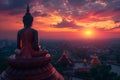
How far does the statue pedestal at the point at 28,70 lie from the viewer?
231 inches

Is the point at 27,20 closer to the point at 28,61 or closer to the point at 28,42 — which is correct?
the point at 28,42

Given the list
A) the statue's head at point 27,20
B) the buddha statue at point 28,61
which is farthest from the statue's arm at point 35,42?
the statue's head at point 27,20

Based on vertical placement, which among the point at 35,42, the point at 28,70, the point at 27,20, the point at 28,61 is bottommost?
the point at 28,70

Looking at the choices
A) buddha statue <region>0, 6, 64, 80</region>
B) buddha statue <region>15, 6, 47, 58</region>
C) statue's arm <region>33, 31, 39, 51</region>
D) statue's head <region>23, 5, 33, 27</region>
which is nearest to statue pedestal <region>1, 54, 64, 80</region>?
buddha statue <region>0, 6, 64, 80</region>

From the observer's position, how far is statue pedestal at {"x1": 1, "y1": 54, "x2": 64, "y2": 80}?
587 centimetres

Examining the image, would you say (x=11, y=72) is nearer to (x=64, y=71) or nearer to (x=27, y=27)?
(x=27, y=27)

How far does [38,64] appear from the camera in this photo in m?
6.05

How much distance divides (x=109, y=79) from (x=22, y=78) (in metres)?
20.1

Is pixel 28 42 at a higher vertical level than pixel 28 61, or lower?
higher

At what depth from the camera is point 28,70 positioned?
5.96m

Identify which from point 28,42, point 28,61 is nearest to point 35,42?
point 28,42

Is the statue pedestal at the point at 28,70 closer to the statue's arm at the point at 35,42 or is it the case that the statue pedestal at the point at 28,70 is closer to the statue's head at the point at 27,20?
the statue's arm at the point at 35,42

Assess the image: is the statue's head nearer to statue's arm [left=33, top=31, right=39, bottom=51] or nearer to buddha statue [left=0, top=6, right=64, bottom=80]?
buddha statue [left=0, top=6, right=64, bottom=80]

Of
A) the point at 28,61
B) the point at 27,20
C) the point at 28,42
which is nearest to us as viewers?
the point at 28,61
